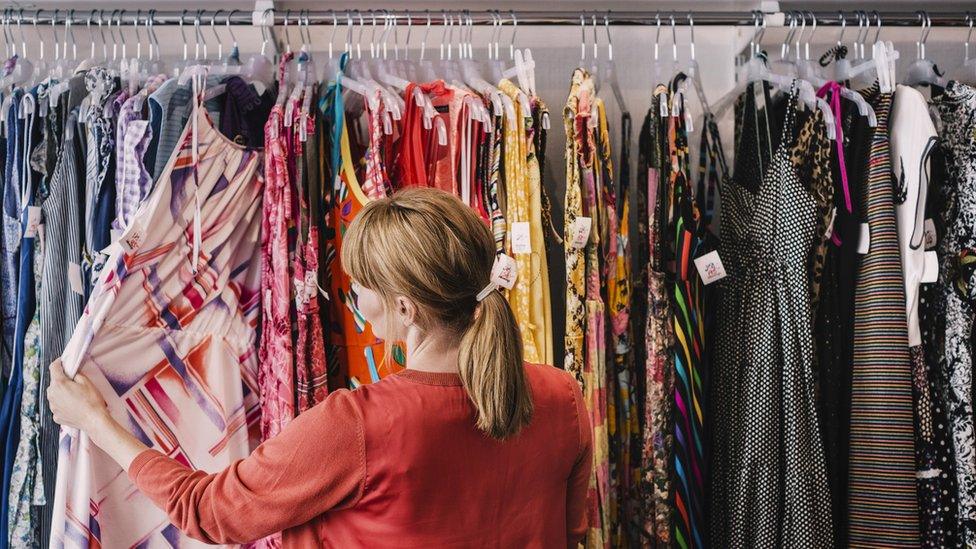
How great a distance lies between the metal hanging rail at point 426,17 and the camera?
6.00 feet

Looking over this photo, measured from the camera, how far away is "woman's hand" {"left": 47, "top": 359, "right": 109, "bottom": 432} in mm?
1377

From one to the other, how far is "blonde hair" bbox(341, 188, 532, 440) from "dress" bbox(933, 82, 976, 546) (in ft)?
3.71

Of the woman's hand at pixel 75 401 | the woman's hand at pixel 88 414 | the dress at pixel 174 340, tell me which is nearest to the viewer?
the woman's hand at pixel 88 414

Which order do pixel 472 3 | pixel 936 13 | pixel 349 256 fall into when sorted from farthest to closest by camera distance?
pixel 472 3 → pixel 936 13 → pixel 349 256

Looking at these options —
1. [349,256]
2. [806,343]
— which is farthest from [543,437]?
[806,343]

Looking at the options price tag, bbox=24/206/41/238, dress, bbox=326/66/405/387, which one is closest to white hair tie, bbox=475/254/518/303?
dress, bbox=326/66/405/387

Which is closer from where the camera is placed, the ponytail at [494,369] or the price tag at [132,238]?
the ponytail at [494,369]

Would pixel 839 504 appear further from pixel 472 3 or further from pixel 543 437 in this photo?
pixel 472 3

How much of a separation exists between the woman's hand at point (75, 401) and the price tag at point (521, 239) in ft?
2.68

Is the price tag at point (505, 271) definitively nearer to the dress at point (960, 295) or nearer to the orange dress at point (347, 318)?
the orange dress at point (347, 318)

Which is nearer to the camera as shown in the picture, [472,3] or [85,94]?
[85,94]

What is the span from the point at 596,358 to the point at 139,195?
981 millimetres

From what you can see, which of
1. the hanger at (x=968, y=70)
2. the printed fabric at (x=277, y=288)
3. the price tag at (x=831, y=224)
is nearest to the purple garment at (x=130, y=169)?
the printed fabric at (x=277, y=288)

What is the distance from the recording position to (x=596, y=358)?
1.75m
